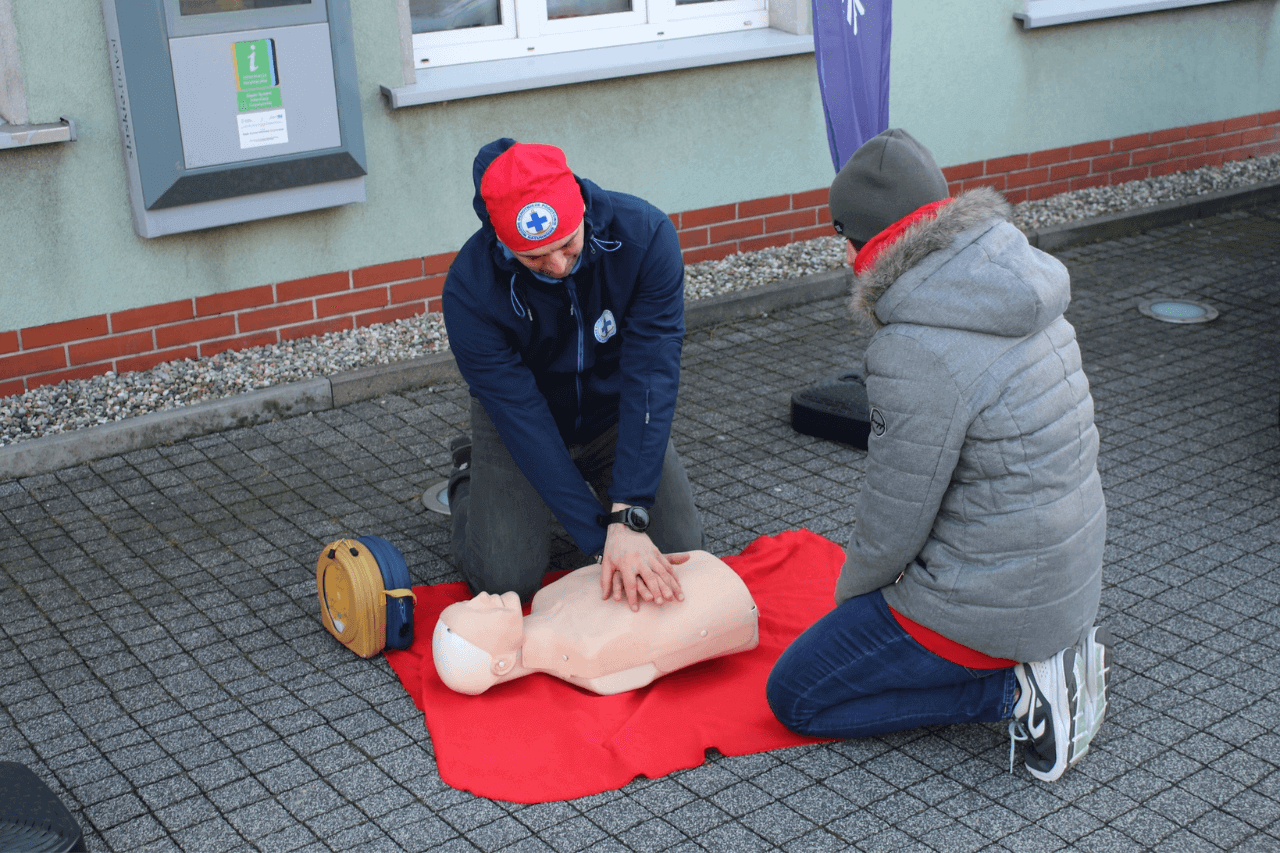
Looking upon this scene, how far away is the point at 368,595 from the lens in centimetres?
366

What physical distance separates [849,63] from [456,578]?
7.82ft

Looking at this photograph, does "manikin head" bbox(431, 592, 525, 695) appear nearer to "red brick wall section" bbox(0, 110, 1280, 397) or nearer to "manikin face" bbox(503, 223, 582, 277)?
"manikin face" bbox(503, 223, 582, 277)

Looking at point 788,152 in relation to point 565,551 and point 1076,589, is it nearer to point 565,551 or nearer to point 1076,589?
point 565,551

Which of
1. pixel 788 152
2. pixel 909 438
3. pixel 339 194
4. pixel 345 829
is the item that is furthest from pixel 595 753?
pixel 788 152

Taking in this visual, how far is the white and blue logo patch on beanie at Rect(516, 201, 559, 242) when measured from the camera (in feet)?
10.5

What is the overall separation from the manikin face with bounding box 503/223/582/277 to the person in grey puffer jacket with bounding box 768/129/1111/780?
698 millimetres

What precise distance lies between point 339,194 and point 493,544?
2.43 meters

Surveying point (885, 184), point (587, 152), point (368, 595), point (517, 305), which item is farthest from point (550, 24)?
point (885, 184)

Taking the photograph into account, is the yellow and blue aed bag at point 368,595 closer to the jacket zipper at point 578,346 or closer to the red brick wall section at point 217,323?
the jacket zipper at point 578,346

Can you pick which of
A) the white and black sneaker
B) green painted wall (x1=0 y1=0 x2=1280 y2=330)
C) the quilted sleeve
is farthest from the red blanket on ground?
green painted wall (x1=0 y1=0 x2=1280 y2=330)

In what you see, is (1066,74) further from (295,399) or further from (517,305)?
(517,305)

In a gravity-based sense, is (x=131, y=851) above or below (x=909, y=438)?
below

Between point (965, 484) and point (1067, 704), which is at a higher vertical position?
point (965, 484)

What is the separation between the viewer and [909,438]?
113 inches
